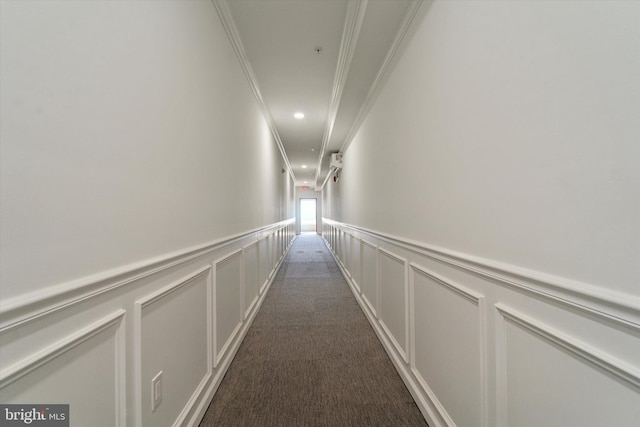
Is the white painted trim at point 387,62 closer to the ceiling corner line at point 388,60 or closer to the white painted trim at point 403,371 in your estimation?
the ceiling corner line at point 388,60

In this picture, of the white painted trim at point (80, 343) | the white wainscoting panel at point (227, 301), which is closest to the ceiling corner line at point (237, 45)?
the white wainscoting panel at point (227, 301)

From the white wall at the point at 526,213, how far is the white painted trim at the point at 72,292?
4.03 ft

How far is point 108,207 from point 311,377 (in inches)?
62.8

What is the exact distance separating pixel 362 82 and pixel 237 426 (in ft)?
8.82

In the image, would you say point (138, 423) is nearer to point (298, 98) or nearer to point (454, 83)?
point (454, 83)

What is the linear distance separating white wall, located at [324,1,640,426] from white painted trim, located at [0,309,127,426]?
4.10 feet

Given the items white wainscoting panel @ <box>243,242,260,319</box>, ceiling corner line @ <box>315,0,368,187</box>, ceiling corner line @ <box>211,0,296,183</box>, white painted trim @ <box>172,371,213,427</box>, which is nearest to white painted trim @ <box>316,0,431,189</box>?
ceiling corner line @ <box>315,0,368,187</box>

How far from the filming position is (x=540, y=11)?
26.7 inches

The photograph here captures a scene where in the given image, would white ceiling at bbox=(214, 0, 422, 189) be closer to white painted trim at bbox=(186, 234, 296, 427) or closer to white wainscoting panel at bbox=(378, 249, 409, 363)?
white wainscoting panel at bbox=(378, 249, 409, 363)

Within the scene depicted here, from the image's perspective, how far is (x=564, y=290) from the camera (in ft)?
2.01

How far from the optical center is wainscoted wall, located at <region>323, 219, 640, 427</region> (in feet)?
1.76

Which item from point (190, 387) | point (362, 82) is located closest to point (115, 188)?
point (190, 387)

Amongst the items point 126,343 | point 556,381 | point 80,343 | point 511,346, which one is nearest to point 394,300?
point 511,346

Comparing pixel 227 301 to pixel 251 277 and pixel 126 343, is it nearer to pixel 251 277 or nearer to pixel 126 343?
pixel 251 277
